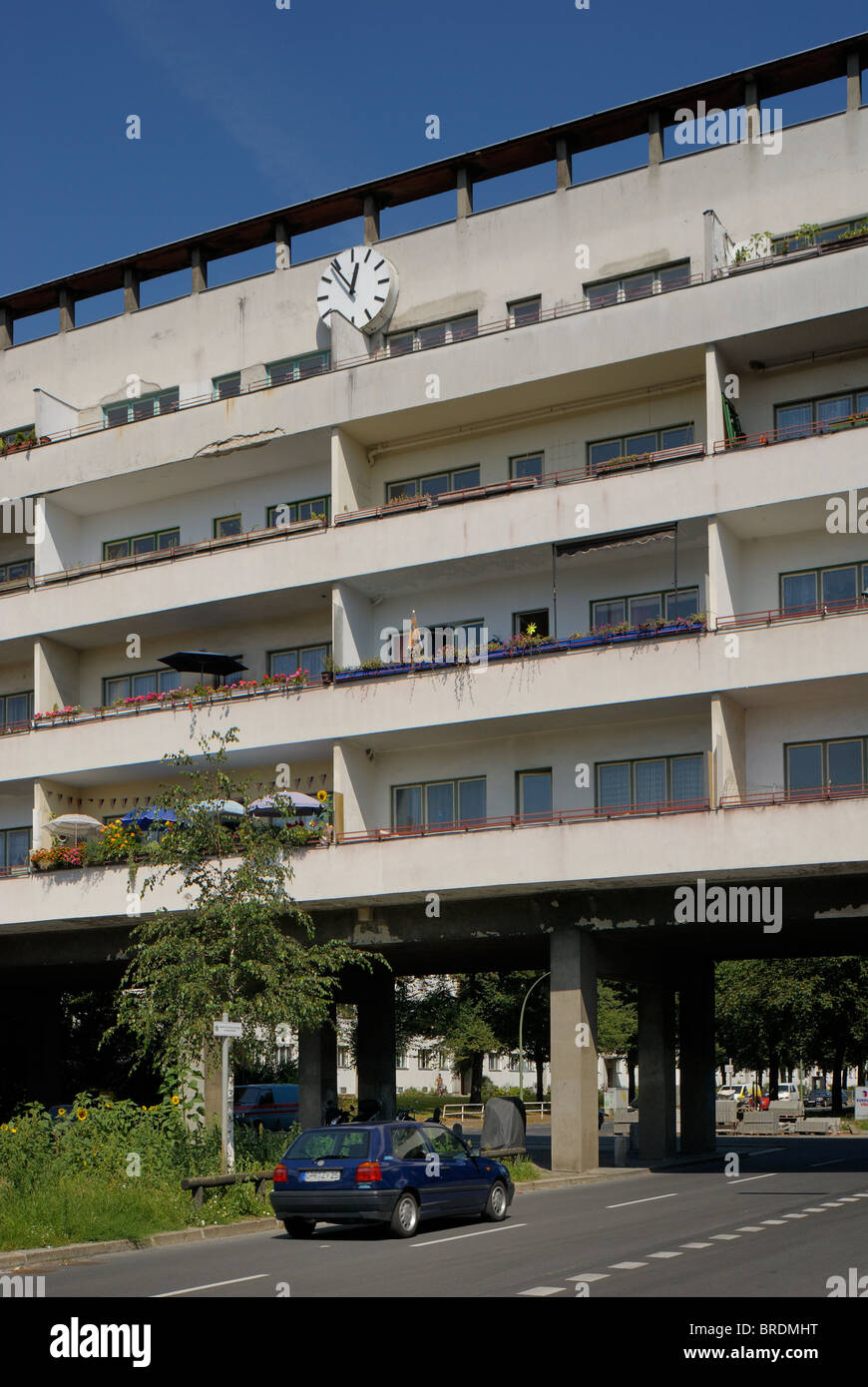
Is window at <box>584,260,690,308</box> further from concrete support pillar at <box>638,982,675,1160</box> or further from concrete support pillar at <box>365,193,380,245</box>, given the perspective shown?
concrete support pillar at <box>638,982,675,1160</box>

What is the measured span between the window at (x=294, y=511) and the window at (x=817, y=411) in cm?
1145

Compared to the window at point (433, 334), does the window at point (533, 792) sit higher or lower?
lower

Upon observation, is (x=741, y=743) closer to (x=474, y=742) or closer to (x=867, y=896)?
(x=867, y=896)

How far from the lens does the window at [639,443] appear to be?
3501 cm

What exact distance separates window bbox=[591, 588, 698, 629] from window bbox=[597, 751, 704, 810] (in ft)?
9.85

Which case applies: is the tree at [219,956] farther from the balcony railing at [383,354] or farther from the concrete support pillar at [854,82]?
the concrete support pillar at [854,82]

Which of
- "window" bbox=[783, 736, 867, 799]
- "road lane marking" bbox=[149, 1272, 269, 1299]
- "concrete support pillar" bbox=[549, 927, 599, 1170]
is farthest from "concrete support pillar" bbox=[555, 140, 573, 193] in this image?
"road lane marking" bbox=[149, 1272, 269, 1299]

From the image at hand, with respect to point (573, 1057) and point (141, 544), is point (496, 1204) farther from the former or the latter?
point (141, 544)

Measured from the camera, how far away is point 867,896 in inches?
1188

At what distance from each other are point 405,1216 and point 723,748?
14639 millimetres

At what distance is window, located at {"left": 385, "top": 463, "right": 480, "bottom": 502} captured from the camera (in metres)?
37.7

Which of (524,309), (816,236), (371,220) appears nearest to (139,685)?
(371,220)

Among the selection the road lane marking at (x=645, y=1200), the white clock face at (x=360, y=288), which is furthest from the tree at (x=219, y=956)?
the white clock face at (x=360, y=288)
